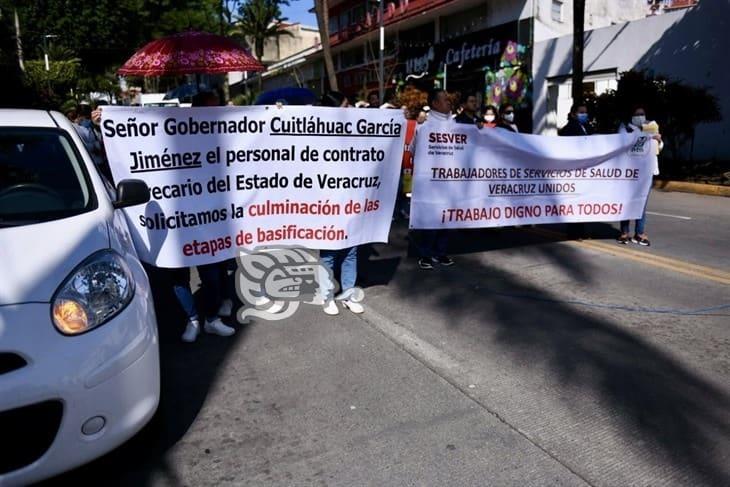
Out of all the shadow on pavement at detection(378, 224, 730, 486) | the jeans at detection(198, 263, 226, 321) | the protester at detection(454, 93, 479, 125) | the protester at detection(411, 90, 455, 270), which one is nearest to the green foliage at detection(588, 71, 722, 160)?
the protester at detection(454, 93, 479, 125)

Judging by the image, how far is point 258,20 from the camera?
49969 millimetres

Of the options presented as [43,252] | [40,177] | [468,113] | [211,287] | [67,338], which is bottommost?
[211,287]

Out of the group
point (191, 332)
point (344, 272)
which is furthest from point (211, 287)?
point (344, 272)

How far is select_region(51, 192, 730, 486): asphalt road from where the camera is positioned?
2.91 metres

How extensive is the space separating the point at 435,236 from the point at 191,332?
3157 mm

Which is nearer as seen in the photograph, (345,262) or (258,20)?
(345,262)

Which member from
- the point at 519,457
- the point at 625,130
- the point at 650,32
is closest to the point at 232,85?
the point at 650,32

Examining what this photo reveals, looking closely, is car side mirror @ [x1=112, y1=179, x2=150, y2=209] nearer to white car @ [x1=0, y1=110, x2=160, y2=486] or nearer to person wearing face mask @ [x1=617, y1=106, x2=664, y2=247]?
white car @ [x1=0, y1=110, x2=160, y2=486]

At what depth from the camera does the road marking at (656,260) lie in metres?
6.13

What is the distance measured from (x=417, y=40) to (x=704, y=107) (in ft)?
65.3

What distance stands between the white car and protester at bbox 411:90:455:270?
366cm

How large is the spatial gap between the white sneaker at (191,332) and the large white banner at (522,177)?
2.43m

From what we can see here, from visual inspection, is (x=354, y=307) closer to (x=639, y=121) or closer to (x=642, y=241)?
(x=642, y=241)

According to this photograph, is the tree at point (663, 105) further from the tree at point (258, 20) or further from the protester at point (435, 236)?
the tree at point (258, 20)
